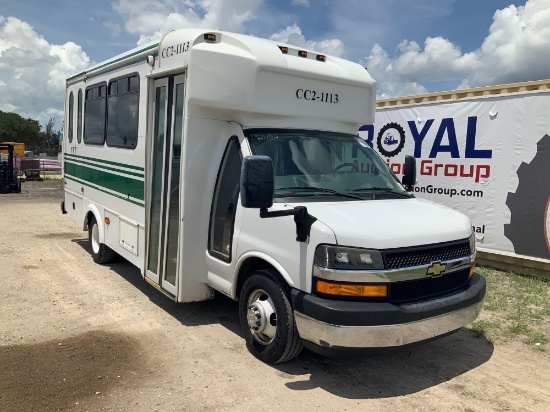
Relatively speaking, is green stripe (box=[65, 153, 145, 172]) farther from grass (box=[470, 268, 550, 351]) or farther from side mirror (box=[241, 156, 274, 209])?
grass (box=[470, 268, 550, 351])

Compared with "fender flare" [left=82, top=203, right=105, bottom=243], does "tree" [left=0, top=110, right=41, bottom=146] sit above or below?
above

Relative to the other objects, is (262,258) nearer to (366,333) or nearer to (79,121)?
(366,333)

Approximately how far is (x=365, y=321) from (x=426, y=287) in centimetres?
71

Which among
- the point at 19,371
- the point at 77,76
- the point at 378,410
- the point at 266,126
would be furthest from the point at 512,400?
the point at 77,76

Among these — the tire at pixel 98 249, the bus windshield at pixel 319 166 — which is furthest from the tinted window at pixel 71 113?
the bus windshield at pixel 319 166

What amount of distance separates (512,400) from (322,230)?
210cm

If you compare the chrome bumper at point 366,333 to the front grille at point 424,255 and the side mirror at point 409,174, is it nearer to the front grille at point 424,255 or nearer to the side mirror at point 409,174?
the front grille at point 424,255

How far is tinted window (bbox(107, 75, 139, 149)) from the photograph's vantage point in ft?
20.4

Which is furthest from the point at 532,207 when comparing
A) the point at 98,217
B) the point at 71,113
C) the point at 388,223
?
the point at 71,113

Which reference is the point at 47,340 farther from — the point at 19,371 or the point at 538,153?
the point at 538,153

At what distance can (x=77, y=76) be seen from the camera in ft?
28.4

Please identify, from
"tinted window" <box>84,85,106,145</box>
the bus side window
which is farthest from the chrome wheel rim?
"tinted window" <box>84,85,106,145</box>

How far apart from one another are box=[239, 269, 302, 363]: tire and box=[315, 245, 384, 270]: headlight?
0.62 meters

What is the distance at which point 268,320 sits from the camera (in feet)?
14.2
